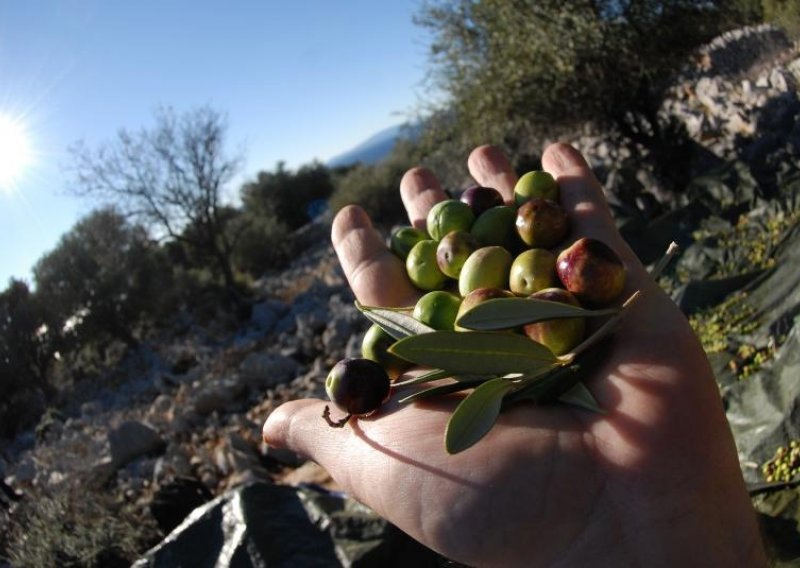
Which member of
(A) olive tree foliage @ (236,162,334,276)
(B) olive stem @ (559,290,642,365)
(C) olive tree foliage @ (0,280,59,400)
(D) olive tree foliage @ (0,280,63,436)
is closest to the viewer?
(B) olive stem @ (559,290,642,365)

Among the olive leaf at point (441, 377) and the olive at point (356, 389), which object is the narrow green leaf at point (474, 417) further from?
the olive at point (356, 389)

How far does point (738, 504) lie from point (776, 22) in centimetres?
733

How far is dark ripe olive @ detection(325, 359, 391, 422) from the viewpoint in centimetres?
202

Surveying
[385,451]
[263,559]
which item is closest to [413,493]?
[385,451]

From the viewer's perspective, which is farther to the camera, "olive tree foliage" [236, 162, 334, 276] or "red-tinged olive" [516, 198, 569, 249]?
"olive tree foliage" [236, 162, 334, 276]

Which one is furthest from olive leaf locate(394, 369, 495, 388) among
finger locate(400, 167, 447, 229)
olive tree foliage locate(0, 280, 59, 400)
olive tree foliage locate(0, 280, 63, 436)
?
olive tree foliage locate(0, 280, 59, 400)

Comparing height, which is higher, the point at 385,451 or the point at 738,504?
the point at 385,451

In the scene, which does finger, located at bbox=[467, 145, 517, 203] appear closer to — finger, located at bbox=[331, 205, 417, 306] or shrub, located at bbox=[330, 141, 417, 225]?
finger, located at bbox=[331, 205, 417, 306]

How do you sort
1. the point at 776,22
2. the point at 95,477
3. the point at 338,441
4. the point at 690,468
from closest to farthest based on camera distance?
→ 1. the point at 690,468
2. the point at 338,441
3. the point at 95,477
4. the point at 776,22

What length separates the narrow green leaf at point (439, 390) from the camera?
6.35ft

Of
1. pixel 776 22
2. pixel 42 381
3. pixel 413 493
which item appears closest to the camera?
pixel 413 493

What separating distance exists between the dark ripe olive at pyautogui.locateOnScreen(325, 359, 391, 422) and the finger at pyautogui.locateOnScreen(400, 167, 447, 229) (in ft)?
5.07

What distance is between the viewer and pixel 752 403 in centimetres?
320

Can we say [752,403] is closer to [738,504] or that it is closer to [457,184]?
[738,504]
